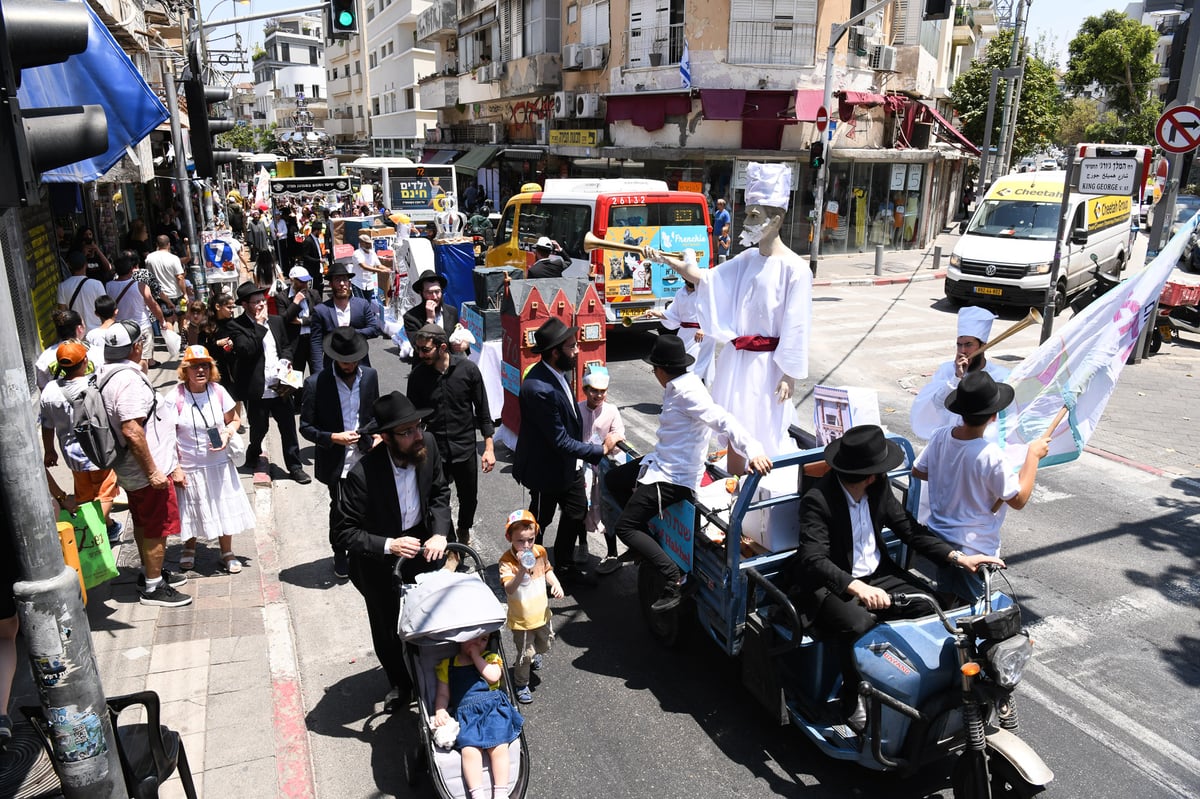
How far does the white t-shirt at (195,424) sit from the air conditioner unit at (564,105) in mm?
23760

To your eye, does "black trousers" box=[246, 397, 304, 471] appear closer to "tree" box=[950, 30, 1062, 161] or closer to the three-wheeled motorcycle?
the three-wheeled motorcycle

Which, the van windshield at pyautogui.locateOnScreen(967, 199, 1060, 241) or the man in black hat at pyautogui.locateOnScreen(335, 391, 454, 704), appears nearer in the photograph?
the man in black hat at pyautogui.locateOnScreen(335, 391, 454, 704)

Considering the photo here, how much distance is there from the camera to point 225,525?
6090 millimetres

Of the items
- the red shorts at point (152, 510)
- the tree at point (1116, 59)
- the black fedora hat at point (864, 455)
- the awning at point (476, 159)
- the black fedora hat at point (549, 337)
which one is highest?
the tree at point (1116, 59)

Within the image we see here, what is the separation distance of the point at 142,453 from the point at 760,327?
420cm

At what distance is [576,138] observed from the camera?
91.3ft

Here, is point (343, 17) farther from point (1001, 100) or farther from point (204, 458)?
point (1001, 100)

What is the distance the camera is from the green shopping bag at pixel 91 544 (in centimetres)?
496

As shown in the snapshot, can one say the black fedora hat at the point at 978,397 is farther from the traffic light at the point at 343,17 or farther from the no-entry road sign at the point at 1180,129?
the traffic light at the point at 343,17

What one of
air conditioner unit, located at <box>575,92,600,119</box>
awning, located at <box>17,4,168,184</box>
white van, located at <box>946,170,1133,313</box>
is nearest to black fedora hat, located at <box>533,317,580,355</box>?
awning, located at <box>17,4,168,184</box>

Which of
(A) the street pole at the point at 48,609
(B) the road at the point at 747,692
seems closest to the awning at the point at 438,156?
(B) the road at the point at 747,692

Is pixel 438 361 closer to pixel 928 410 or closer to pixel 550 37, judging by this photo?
pixel 928 410

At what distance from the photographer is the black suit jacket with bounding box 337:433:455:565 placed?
4.34 meters

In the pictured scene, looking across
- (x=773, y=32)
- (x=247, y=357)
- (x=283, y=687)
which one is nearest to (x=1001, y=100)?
(x=773, y=32)
